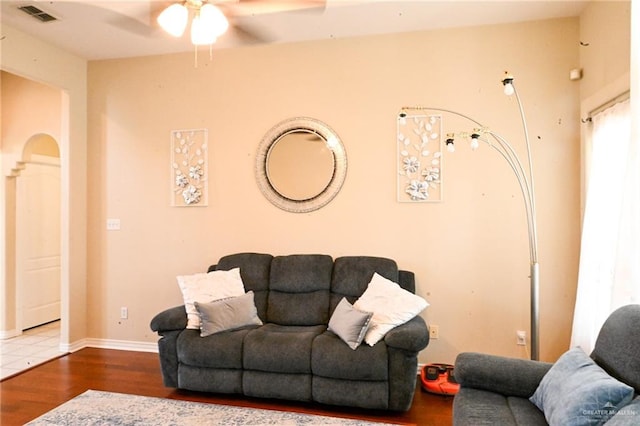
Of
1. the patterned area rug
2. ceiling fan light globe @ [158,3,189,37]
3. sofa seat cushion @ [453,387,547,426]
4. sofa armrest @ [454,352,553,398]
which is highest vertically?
ceiling fan light globe @ [158,3,189,37]

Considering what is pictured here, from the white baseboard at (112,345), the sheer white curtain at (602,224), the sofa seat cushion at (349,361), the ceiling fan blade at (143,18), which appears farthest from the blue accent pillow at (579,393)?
the white baseboard at (112,345)

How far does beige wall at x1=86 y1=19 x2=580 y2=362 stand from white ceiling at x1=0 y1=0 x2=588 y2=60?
14 cm

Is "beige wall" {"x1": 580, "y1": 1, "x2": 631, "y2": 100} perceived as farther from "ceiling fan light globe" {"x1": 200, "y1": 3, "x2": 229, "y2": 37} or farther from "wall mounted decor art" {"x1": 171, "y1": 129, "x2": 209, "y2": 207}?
"wall mounted decor art" {"x1": 171, "y1": 129, "x2": 209, "y2": 207}

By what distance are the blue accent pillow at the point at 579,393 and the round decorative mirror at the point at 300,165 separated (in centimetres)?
220

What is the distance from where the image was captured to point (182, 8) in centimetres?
233

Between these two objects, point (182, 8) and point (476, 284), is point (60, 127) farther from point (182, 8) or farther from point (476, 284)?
point (476, 284)

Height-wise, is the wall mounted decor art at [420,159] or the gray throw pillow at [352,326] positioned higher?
the wall mounted decor art at [420,159]

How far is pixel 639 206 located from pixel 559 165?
4.53 feet

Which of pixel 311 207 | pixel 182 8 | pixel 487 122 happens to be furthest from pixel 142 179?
pixel 487 122

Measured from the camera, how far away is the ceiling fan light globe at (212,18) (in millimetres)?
2312

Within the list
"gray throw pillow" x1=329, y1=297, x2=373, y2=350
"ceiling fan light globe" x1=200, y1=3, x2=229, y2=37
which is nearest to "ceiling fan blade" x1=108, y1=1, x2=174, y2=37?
"ceiling fan light globe" x1=200, y1=3, x2=229, y2=37

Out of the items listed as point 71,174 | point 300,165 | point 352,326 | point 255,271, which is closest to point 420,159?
point 300,165

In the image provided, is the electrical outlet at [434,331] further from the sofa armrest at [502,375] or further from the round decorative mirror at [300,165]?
the round decorative mirror at [300,165]

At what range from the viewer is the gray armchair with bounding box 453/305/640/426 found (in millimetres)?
1594
